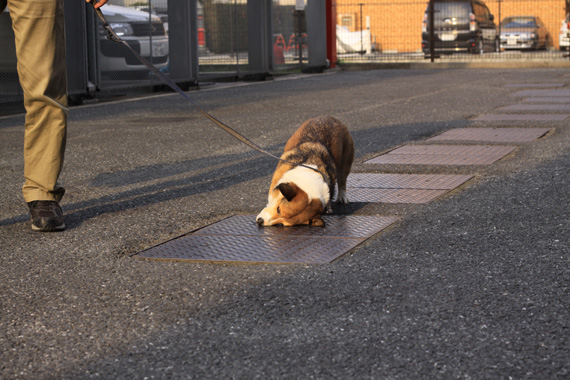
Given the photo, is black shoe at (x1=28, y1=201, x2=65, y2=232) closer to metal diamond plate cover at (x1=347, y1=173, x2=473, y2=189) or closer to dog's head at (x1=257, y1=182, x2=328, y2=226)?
dog's head at (x1=257, y1=182, x2=328, y2=226)

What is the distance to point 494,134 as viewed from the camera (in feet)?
27.9

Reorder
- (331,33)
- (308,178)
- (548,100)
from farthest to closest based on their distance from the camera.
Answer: (331,33), (548,100), (308,178)

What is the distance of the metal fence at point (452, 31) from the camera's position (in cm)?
2731

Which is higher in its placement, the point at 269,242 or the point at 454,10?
the point at 454,10

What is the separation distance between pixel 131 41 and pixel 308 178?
996 centimetres

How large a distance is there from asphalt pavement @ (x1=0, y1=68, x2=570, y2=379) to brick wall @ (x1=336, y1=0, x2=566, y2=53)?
111 ft

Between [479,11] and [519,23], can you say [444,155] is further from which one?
[519,23]

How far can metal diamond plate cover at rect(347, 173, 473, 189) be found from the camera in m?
5.88

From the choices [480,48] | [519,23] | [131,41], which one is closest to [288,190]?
[131,41]

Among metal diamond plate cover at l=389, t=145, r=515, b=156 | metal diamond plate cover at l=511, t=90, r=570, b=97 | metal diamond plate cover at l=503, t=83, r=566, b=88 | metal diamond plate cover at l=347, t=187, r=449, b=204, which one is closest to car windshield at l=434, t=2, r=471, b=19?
metal diamond plate cover at l=503, t=83, r=566, b=88

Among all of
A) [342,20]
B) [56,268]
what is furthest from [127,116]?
[342,20]

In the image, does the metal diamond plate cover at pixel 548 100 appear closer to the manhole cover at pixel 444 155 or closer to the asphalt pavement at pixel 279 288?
the manhole cover at pixel 444 155

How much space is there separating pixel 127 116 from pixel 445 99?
14.7ft

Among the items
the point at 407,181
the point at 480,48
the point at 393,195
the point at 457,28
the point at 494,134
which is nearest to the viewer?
the point at 393,195
